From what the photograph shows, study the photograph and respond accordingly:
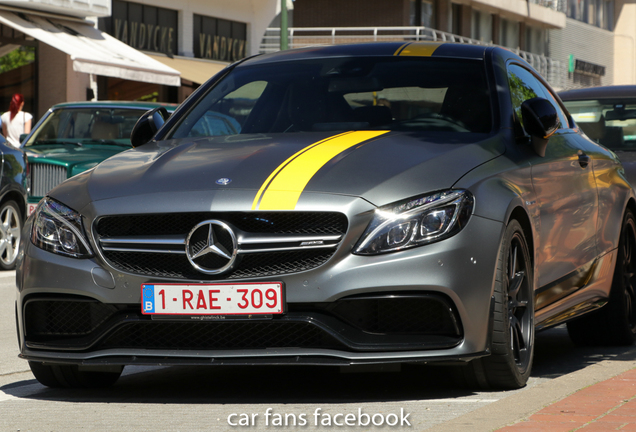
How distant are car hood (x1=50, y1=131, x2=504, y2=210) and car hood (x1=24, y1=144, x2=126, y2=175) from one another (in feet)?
25.7

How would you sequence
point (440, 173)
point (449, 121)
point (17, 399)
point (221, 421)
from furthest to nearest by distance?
point (449, 121) → point (17, 399) → point (440, 173) → point (221, 421)

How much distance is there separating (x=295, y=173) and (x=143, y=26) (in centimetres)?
2795

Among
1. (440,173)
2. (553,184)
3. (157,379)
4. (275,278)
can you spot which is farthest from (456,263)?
(157,379)

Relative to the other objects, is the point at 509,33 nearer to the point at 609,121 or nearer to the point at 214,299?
the point at 609,121

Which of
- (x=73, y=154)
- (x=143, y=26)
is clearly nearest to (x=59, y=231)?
(x=73, y=154)

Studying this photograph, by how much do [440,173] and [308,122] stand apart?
122 centimetres

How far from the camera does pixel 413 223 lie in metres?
4.80

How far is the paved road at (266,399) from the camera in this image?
4.66m

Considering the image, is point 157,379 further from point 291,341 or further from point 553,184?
point 553,184

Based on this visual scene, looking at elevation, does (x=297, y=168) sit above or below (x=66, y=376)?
above

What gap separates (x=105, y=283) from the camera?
495 centimetres

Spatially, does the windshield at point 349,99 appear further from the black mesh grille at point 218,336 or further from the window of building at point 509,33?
the window of building at point 509,33

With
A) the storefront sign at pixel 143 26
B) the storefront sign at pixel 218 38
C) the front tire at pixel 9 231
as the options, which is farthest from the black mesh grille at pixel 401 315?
the storefront sign at pixel 218 38

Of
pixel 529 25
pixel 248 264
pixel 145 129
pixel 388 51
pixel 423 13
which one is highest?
pixel 529 25
